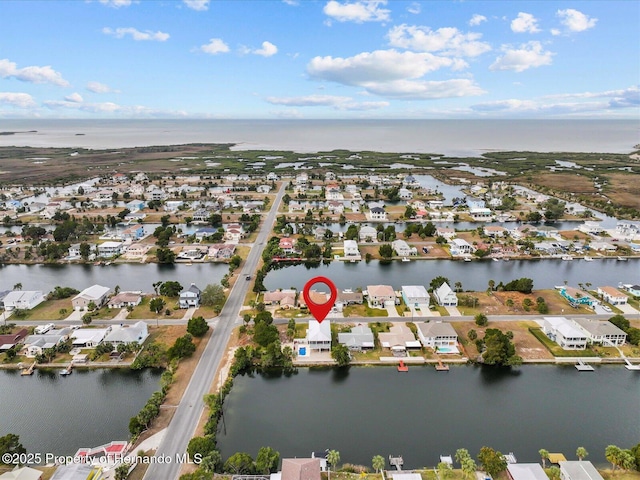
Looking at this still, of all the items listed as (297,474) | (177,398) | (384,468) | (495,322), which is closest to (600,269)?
(495,322)

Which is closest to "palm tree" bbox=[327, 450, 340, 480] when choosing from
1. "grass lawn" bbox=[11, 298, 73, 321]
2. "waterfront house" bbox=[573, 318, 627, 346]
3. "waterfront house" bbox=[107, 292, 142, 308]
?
"waterfront house" bbox=[573, 318, 627, 346]

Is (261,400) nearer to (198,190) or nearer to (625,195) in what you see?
(198,190)

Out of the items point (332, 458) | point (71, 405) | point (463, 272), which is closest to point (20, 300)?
point (71, 405)

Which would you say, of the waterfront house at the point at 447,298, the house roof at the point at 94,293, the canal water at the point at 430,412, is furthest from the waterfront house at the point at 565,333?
the house roof at the point at 94,293

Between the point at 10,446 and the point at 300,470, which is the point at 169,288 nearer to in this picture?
the point at 10,446

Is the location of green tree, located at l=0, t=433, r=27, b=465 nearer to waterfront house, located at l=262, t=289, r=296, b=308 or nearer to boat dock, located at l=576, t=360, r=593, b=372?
waterfront house, located at l=262, t=289, r=296, b=308

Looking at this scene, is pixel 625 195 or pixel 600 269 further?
pixel 625 195
